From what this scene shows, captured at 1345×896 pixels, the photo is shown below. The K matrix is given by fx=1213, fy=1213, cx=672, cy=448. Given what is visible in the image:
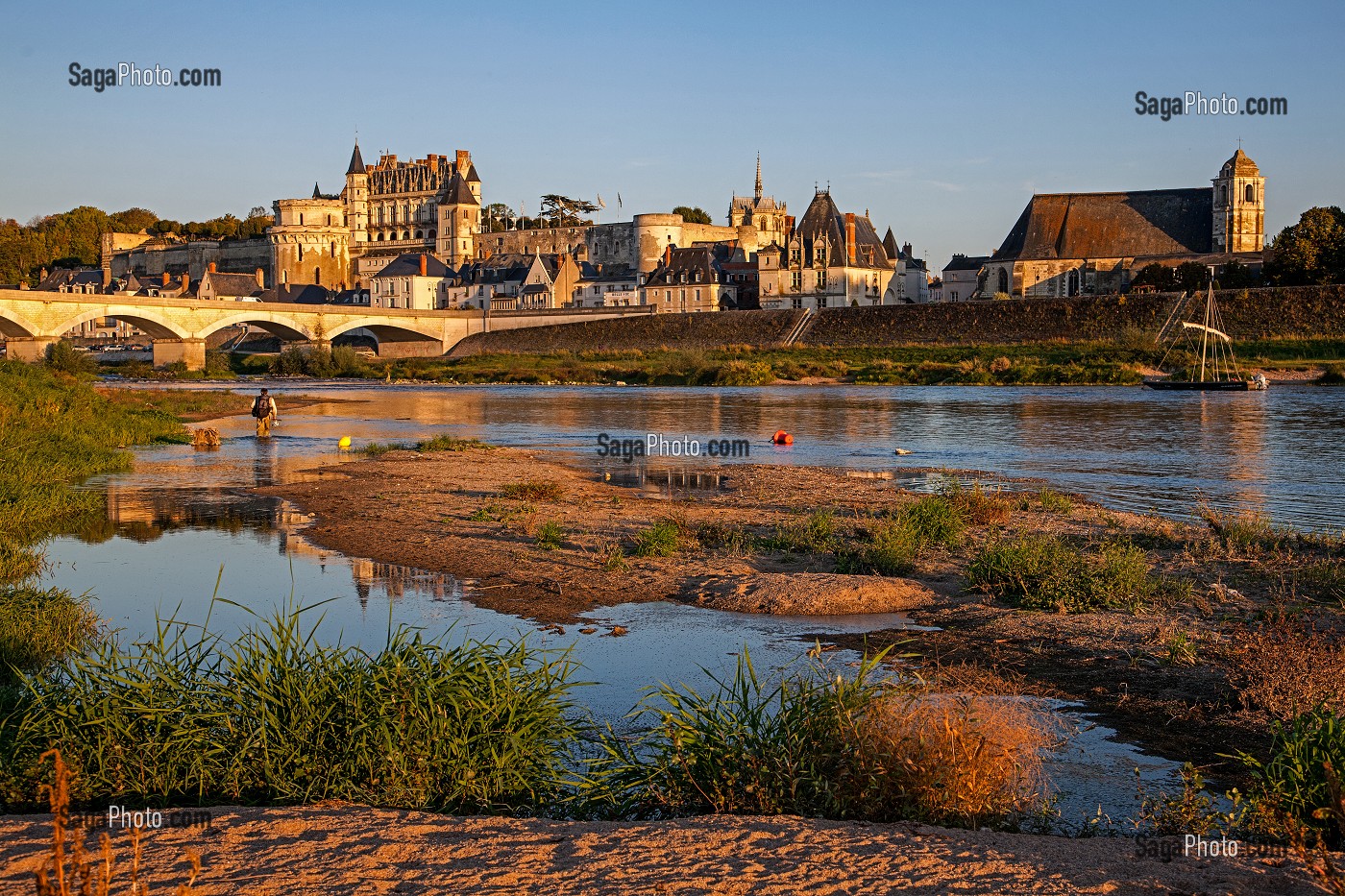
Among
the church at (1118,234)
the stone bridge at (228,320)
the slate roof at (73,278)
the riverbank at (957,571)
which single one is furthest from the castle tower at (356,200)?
the riverbank at (957,571)

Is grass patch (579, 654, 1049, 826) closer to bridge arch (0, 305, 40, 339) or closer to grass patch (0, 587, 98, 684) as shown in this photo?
→ grass patch (0, 587, 98, 684)

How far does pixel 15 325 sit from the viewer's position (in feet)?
220

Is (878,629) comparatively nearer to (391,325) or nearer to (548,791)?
(548,791)

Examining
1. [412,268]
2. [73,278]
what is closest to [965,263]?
[412,268]

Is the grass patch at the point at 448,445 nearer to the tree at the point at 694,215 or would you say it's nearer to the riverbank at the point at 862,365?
the riverbank at the point at 862,365

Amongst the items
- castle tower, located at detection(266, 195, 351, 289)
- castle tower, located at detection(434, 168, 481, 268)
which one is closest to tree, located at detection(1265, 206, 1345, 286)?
castle tower, located at detection(434, 168, 481, 268)

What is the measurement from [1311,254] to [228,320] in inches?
2627

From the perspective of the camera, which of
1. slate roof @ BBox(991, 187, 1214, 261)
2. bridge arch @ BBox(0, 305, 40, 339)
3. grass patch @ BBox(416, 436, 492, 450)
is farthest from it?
slate roof @ BBox(991, 187, 1214, 261)

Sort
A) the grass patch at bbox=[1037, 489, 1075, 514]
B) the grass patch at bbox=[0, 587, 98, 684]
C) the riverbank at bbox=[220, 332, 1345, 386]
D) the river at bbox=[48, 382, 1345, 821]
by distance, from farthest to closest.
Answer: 1. the riverbank at bbox=[220, 332, 1345, 386]
2. the grass patch at bbox=[1037, 489, 1075, 514]
3. the river at bbox=[48, 382, 1345, 821]
4. the grass patch at bbox=[0, 587, 98, 684]

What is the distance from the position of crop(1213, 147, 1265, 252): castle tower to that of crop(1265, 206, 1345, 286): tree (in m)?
10.4

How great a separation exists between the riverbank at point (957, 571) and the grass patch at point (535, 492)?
44mm

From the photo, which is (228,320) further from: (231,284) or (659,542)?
(659,542)

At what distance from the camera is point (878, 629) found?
9.30 m

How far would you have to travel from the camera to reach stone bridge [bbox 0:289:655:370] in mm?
67312
